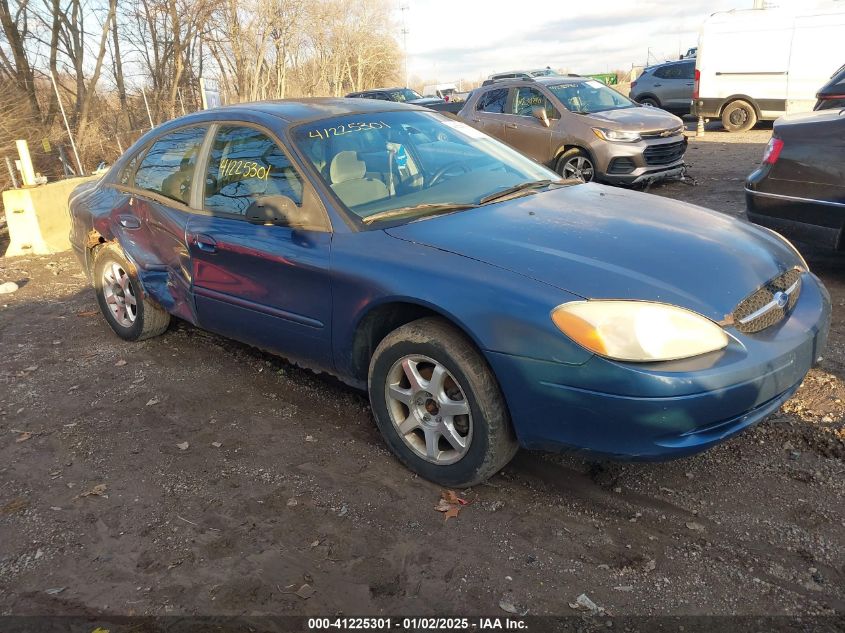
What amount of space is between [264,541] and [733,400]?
76.3 inches

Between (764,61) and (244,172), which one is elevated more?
(764,61)

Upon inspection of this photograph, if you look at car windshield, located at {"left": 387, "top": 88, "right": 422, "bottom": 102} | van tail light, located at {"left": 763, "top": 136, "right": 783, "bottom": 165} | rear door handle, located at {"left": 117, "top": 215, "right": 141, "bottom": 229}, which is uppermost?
car windshield, located at {"left": 387, "top": 88, "right": 422, "bottom": 102}

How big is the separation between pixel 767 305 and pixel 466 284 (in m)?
1.25

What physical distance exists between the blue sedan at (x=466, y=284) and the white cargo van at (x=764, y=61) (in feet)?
41.7

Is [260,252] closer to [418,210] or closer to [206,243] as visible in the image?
[206,243]

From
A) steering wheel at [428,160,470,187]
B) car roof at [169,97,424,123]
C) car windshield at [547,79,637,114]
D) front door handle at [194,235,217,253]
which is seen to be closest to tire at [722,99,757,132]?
car windshield at [547,79,637,114]

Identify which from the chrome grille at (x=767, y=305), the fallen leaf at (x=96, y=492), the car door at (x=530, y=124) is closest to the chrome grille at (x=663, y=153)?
the car door at (x=530, y=124)

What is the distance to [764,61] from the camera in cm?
1416

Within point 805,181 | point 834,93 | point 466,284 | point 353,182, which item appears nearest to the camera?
point 466,284

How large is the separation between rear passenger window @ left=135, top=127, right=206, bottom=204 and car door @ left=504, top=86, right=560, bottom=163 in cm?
614

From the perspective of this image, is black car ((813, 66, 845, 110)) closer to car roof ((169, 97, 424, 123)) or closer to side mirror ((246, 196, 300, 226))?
car roof ((169, 97, 424, 123))

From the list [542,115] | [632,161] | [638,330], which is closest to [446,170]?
[638,330]

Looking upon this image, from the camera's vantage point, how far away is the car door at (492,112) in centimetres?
1028

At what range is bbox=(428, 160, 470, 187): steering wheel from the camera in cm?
358
